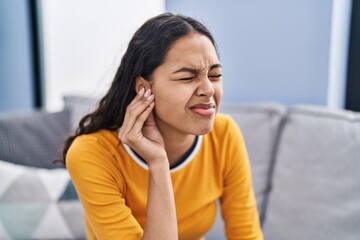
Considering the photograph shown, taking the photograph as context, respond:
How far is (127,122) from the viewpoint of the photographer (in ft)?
3.29

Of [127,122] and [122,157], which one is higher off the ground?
[127,122]

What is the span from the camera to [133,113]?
1.00 m

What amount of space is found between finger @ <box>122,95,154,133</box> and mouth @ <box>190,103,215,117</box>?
117mm

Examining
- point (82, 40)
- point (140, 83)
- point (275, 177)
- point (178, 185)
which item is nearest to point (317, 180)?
point (275, 177)

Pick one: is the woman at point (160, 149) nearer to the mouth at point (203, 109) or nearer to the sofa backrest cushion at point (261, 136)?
the mouth at point (203, 109)

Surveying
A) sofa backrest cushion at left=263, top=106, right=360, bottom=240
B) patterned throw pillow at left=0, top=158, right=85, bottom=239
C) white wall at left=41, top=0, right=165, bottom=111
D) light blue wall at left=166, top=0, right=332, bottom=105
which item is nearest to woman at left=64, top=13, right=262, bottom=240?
sofa backrest cushion at left=263, top=106, right=360, bottom=240

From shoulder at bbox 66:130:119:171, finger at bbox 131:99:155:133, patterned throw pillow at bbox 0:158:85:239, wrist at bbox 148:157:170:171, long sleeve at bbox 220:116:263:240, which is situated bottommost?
patterned throw pillow at bbox 0:158:85:239

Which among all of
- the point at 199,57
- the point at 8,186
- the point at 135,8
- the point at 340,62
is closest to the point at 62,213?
the point at 8,186

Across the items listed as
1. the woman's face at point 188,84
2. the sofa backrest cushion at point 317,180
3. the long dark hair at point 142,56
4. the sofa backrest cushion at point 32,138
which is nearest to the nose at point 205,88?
the woman's face at point 188,84

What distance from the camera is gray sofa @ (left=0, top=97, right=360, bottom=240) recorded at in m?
1.24

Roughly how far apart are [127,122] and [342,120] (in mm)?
772

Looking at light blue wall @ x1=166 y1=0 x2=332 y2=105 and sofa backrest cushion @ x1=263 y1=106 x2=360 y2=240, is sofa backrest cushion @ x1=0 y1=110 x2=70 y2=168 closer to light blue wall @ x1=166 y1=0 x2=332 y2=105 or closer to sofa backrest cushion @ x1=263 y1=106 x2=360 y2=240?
light blue wall @ x1=166 y1=0 x2=332 y2=105

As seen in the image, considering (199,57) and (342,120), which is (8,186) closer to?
(199,57)

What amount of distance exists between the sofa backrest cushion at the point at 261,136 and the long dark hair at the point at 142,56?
558 mm
